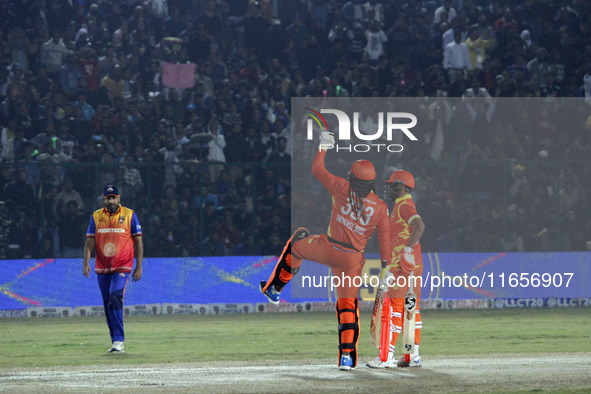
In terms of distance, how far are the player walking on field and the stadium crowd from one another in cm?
680

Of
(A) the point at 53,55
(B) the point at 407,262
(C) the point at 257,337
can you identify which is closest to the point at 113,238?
(C) the point at 257,337

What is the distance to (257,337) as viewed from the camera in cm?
1733

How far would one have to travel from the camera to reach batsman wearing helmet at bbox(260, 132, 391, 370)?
39.4 feet

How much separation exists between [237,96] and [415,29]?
5755mm

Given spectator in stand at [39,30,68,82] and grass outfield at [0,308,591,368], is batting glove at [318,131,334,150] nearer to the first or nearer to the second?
grass outfield at [0,308,591,368]

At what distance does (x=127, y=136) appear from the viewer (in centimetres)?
2444

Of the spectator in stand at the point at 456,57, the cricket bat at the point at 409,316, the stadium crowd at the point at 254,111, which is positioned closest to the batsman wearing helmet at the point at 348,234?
the cricket bat at the point at 409,316

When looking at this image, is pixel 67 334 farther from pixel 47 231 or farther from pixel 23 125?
pixel 23 125

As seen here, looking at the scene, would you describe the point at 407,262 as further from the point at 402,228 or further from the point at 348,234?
the point at 348,234

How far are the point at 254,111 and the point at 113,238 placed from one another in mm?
11324

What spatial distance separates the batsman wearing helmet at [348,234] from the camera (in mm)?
12016

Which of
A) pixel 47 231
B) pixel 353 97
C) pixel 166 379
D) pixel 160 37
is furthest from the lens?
pixel 160 37

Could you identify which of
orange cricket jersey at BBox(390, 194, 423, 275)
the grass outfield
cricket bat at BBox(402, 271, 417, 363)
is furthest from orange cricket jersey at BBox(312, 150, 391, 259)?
the grass outfield

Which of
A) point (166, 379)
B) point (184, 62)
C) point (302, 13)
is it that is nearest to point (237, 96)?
point (184, 62)
